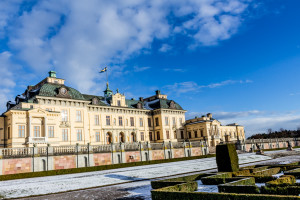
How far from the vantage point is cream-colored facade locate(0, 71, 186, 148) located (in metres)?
36.5

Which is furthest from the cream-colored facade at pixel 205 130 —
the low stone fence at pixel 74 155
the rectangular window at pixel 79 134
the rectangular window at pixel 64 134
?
the rectangular window at pixel 64 134

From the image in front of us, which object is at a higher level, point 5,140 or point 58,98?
point 58,98

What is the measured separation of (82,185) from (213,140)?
147 ft

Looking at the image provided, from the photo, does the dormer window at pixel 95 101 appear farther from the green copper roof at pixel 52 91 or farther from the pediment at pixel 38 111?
the pediment at pixel 38 111

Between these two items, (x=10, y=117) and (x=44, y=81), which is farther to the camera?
(x=44, y=81)

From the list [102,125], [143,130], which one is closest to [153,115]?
[143,130]

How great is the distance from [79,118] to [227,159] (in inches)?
1237

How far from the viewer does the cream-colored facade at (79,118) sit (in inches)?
1438

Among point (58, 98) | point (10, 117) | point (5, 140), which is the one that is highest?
point (58, 98)

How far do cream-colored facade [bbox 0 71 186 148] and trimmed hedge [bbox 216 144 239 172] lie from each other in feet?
85.5

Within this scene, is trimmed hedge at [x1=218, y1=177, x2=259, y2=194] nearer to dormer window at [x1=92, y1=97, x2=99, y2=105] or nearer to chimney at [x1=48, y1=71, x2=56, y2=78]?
chimney at [x1=48, y1=71, x2=56, y2=78]

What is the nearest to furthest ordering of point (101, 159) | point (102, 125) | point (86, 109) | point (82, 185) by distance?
point (82, 185) < point (101, 159) < point (86, 109) < point (102, 125)

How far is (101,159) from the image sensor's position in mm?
33281

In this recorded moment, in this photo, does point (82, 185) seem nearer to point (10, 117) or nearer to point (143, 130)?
point (10, 117)
